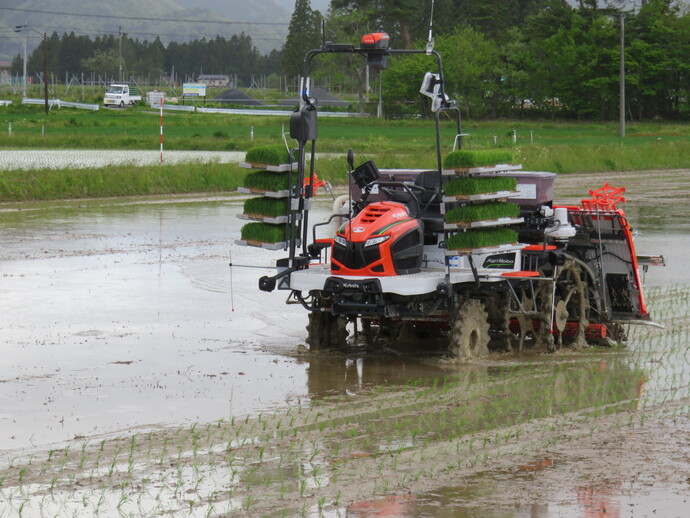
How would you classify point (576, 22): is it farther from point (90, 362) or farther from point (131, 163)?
point (90, 362)

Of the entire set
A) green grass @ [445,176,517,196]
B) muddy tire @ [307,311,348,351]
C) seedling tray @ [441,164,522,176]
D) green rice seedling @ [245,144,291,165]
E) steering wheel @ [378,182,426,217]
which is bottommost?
muddy tire @ [307,311,348,351]

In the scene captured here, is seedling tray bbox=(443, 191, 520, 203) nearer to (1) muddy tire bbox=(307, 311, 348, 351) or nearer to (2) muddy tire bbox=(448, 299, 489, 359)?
(2) muddy tire bbox=(448, 299, 489, 359)

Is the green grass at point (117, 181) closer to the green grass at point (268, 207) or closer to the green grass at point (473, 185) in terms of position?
the green grass at point (268, 207)

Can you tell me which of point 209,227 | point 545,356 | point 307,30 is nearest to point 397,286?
point 545,356

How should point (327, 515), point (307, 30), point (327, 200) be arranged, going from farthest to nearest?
point (307, 30), point (327, 200), point (327, 515)

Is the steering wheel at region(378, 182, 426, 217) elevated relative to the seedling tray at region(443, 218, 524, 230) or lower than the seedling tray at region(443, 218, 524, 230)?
elevated

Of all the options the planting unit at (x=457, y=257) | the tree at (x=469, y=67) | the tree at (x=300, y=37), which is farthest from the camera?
the tree at (x=300, y=37)

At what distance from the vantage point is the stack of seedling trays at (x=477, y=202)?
33.2 ft

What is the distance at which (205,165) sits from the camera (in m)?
30.7

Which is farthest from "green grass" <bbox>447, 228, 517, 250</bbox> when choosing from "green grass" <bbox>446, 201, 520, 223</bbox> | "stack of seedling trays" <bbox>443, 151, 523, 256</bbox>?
"green grass" <bbox>446, 201, 520, 223</bbox>

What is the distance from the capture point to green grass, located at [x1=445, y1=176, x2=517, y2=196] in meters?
10.1

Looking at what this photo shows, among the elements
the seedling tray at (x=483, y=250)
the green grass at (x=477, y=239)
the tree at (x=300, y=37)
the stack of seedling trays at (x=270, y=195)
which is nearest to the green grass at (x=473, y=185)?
the green grass at (x=477, y=239)

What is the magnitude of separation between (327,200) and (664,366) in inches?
721

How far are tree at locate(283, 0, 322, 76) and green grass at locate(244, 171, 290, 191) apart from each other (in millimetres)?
116706
